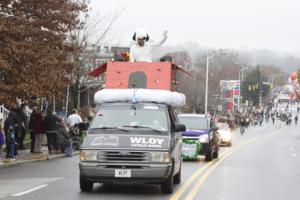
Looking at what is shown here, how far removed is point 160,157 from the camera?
518 inches

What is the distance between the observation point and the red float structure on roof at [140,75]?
15.5 meters

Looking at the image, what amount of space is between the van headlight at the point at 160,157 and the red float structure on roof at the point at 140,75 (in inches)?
106

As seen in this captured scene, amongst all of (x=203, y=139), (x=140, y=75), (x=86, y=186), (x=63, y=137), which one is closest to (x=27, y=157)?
(x=63, y=137)

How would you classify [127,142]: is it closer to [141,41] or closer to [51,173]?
[141,41]

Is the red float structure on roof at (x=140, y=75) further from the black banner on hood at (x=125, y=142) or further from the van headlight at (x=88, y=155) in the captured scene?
the van headlight at (x=88, y=155)

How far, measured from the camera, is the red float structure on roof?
1553 cm

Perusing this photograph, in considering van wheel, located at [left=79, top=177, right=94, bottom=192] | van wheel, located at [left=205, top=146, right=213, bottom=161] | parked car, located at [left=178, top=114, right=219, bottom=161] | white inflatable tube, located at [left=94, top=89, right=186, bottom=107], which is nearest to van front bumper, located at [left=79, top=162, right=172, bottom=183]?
van wheel, located at [left=79, top=177, right=94, bottom=192]

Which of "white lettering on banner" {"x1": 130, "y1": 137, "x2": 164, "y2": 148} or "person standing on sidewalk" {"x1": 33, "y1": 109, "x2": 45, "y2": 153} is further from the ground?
"white lettering on banner" {"x1": 130, "y1": 137, "x2": 164, "y2": 148}

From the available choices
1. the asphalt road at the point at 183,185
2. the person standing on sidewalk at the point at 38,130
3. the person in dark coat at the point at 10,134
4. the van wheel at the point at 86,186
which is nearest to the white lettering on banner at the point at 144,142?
the asphalt road at the point at 183,185

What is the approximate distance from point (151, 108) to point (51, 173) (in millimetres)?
→ 5557

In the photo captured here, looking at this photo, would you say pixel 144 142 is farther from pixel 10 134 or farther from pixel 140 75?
pixel 10 134

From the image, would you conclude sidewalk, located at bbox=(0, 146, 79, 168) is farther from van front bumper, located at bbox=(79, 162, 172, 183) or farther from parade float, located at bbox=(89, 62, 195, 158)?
van front bumper, located at bbox=(79, 162, 172, 183)

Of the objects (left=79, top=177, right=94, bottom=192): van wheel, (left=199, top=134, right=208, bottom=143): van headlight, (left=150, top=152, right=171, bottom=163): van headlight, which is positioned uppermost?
(left=150, top=152, right=171, bottom=163): van headlight

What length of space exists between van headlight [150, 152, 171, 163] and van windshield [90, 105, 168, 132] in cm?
75
